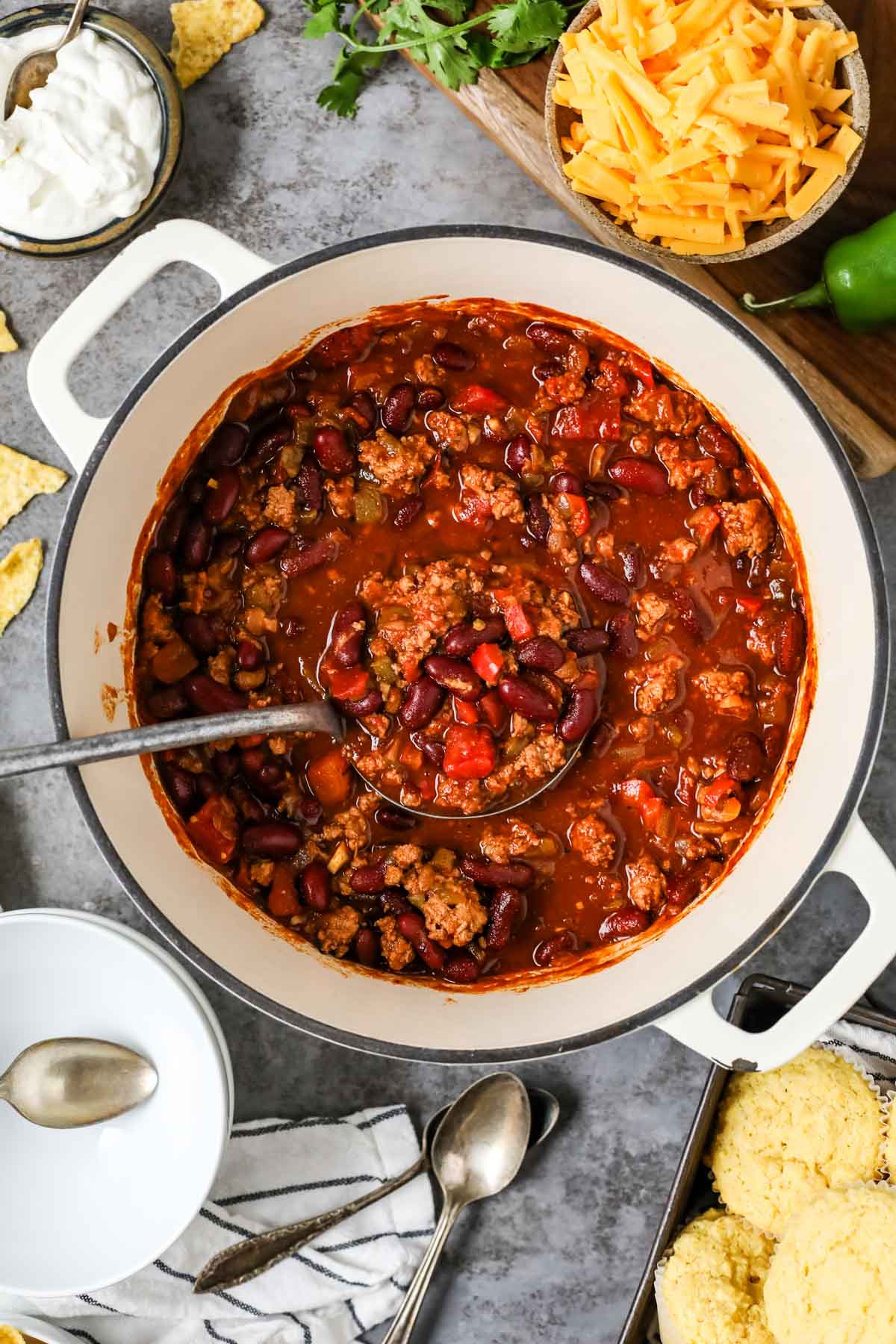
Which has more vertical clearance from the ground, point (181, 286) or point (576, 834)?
point (181, 286)

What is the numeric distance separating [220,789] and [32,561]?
0.86 metres

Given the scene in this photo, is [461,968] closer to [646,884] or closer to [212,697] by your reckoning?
[646,884]

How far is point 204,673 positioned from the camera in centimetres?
272

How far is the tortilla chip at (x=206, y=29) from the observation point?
289 centimetres

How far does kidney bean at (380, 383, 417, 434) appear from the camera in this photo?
269cm

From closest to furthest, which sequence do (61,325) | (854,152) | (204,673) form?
1. (61,325)
2. (854,152)
3. (204,673)

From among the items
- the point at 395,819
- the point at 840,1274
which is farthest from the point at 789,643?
the point at 840,1274

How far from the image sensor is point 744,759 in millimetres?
2695

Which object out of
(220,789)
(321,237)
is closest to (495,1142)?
(220,789)

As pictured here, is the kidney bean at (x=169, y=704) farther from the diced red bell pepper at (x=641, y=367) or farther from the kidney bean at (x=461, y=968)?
the diced red bell pepper at (x=641, y=367)

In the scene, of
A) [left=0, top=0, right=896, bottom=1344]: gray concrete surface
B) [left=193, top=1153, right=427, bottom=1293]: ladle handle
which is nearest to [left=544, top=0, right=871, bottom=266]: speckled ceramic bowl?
[left=0, top=0, right=896, bottom=1344]: gray concrete surface

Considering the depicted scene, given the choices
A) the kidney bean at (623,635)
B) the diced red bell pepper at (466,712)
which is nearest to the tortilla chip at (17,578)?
the diced red bell pepper at (466,712)

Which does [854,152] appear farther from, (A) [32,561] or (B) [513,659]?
(A) [32,561]

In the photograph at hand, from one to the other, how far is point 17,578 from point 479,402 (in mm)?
1324
